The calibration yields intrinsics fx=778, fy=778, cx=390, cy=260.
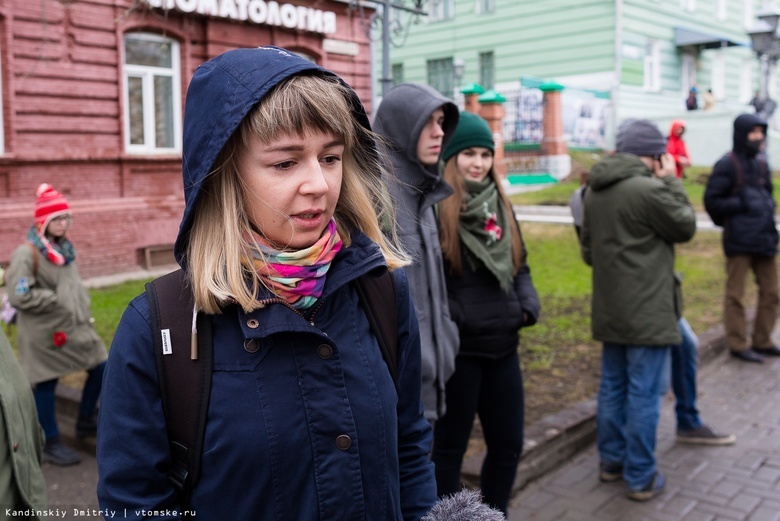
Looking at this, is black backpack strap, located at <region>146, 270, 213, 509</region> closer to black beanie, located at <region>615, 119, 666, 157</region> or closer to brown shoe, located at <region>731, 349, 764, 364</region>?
black beanie, located at <region>615, 119, 666, 157</region>

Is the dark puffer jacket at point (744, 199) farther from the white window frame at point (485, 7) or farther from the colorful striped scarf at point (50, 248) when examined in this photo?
the white window frame at point (485, 7)

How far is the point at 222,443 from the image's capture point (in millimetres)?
1615

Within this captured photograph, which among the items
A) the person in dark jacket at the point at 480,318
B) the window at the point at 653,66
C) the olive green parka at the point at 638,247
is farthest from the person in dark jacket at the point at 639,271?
the window at the point at 653,66

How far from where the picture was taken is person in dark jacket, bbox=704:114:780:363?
277 inches

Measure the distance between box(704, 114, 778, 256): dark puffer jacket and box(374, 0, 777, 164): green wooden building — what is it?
14708 mm

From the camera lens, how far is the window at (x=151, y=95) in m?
11.8

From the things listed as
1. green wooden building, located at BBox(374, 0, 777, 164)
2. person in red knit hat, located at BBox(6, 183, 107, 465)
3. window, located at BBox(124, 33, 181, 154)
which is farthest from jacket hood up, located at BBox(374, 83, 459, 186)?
green wooden building, located at BBox(374, 0, 777, 164)

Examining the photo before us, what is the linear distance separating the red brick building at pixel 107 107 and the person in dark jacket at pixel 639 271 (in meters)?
6.89

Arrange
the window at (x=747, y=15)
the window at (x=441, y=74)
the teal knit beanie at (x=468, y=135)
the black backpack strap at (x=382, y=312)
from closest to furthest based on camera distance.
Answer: the black backpack strap at (x=382, y=312) → the teal knit beanie at (x=468, y=135) → the window at (x=441, y=74) → the window at (x=747, y=15)

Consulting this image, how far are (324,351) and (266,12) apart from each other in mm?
12113

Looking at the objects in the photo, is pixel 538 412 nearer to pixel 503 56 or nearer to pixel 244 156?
pixel 244 156

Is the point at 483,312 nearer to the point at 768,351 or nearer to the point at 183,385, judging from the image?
the point at 183,385

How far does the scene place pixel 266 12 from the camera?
1288cm

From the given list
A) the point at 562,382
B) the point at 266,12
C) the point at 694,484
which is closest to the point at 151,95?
the point at 266,12
